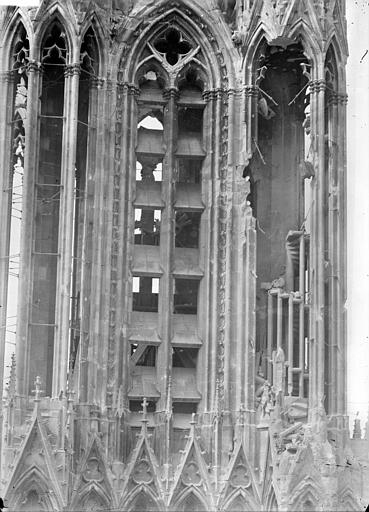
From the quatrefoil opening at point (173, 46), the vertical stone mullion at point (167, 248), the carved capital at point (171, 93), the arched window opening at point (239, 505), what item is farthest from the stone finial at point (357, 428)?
the quatrefoil opening at point (173, 46)

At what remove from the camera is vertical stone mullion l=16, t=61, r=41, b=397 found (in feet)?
108

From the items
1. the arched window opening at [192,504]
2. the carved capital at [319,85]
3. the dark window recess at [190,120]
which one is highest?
the carved capital at [319,85]

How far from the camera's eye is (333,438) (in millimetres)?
34188

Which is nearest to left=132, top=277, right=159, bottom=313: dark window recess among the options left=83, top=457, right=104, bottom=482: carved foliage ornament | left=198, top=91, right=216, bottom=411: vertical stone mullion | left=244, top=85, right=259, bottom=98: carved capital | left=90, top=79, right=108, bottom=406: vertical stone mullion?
left=198, top=91, right=216, bottom=411: vertical stone mullion

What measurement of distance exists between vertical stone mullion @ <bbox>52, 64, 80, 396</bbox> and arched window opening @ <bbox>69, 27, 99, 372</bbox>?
46 centimetres

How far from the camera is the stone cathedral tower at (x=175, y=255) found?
33.2 m

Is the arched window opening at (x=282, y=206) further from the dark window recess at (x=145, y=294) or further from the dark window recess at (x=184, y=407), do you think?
the dark window recess at (x=145, y=294)

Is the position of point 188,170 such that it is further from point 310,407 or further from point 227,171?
point 310,407

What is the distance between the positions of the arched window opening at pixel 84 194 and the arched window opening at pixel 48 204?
476mm

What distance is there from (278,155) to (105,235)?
4.98m

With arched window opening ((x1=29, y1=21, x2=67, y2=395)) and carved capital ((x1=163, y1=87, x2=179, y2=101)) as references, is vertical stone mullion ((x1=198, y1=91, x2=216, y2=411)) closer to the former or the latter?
carved capital ((x1=163, y1=87, x2=179, y2=101))

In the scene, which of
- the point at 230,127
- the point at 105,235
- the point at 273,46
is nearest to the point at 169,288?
the point at 105,235

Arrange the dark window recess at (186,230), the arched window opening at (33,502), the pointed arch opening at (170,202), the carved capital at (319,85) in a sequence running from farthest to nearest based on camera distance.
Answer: the dark window recess at (186,230)
the carved capital at (319,85)
the pointed arch opening at (170,202)
the arched window opening at (33,502)

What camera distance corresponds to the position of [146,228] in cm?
3612
